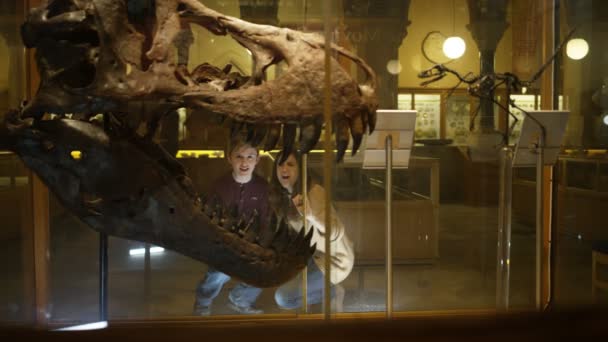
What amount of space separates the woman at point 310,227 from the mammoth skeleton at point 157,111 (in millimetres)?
640

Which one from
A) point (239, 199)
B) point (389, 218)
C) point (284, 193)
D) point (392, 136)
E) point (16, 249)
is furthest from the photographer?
point (16, 249)

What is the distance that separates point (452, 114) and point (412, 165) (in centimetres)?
57

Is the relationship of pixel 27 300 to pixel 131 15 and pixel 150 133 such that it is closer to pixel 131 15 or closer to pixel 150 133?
pixel 150 133

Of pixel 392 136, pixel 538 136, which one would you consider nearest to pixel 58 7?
pixel 392 136

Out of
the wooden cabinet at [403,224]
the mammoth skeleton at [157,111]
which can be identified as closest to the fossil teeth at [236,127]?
the mammoth skeleton at [157,111]

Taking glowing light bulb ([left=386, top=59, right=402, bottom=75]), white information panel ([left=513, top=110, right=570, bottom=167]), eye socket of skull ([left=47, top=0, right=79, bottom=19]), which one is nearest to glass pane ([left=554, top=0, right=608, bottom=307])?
white information panel ([left=513, top=110, right=570, bottom=167])

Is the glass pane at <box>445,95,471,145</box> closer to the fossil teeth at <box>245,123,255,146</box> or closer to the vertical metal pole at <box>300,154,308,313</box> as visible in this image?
the vertical metal pole at <box>300,154,308,313</box>

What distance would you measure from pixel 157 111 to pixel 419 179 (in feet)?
7.79

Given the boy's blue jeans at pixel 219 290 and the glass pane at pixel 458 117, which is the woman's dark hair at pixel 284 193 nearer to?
the boy's blue jeans at pixel 219 290

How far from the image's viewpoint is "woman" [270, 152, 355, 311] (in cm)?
307

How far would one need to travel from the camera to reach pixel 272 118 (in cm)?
198

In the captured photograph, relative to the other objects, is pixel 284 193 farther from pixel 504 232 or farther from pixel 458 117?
pixel 504 232

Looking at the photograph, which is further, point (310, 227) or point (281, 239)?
point (310, 227)

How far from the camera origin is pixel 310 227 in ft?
9.78
